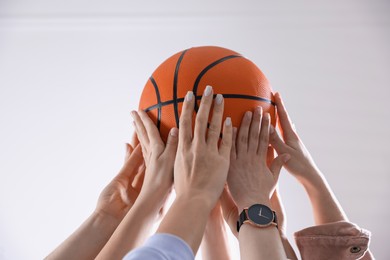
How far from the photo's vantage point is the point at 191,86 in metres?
1.08

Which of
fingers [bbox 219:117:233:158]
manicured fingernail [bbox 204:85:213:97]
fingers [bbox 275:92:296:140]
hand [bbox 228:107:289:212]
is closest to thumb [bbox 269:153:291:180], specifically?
hand [bbox 228:107:289:212]

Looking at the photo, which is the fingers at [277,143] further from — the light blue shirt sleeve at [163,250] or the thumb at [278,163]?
the light blue shirt sleeve at [163,250]

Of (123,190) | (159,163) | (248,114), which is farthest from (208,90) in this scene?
(123,190)

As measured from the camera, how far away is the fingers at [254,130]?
1073 millimetres

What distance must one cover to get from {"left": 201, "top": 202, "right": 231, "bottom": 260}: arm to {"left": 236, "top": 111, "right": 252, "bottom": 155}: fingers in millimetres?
325

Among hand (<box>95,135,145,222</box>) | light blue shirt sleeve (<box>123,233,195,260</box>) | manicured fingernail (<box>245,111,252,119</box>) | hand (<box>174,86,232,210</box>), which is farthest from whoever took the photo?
hand (<box>95,135,145,222</box>)

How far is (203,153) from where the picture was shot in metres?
0.93

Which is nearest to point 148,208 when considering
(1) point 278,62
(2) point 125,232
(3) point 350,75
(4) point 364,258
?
(2) point 125,232

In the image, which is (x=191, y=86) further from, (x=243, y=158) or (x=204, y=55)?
(x=243, y=158)

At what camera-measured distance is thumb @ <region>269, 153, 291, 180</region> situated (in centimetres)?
112

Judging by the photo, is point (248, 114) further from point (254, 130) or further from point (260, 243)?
point (260, 243)

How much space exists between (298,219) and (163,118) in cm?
217

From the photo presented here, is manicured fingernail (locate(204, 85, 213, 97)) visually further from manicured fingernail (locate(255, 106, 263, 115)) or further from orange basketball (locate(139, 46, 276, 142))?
manicured fingernail (locate(255, 106, 263, 115))

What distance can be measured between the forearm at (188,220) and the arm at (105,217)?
16.8 inches
